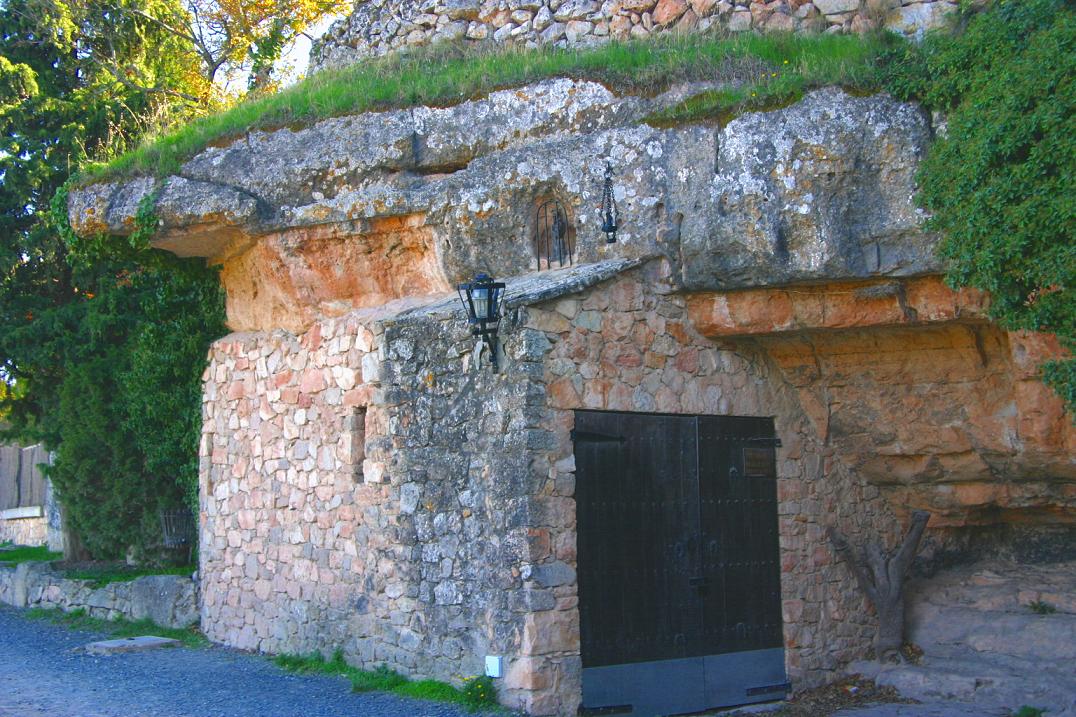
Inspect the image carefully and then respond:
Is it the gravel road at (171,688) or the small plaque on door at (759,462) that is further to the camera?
the small plaque on door at (759,462)

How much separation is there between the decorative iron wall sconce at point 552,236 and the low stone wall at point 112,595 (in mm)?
5166

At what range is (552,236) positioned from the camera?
9156 mm

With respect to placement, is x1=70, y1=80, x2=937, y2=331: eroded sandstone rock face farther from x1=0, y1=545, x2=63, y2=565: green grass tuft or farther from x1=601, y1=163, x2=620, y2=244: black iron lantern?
x1=0, y1=545, x2=63, y2=565: green grass tuft

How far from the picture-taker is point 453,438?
835 centimetres

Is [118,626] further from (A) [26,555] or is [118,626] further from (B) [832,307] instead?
(B) [832,307]

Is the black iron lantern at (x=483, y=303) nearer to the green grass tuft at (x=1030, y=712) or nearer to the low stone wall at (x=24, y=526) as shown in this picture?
the green grass tuft at (x=1030, y=712)

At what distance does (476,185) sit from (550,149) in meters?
0.64

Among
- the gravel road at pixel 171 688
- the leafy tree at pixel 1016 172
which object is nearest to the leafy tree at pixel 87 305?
the gravel road at pixel 171 688

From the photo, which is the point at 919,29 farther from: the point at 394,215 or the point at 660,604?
the point at 660,604

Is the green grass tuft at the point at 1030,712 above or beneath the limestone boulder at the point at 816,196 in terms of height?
beneath

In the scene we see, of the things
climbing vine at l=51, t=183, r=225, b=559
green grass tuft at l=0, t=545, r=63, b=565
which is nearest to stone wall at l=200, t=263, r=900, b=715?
climbing vine at l=51, t=183, r=225, b=559

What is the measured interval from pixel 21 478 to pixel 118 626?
439 inches

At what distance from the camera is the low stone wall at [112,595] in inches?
453

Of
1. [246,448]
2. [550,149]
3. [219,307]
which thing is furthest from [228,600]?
[550,149]
